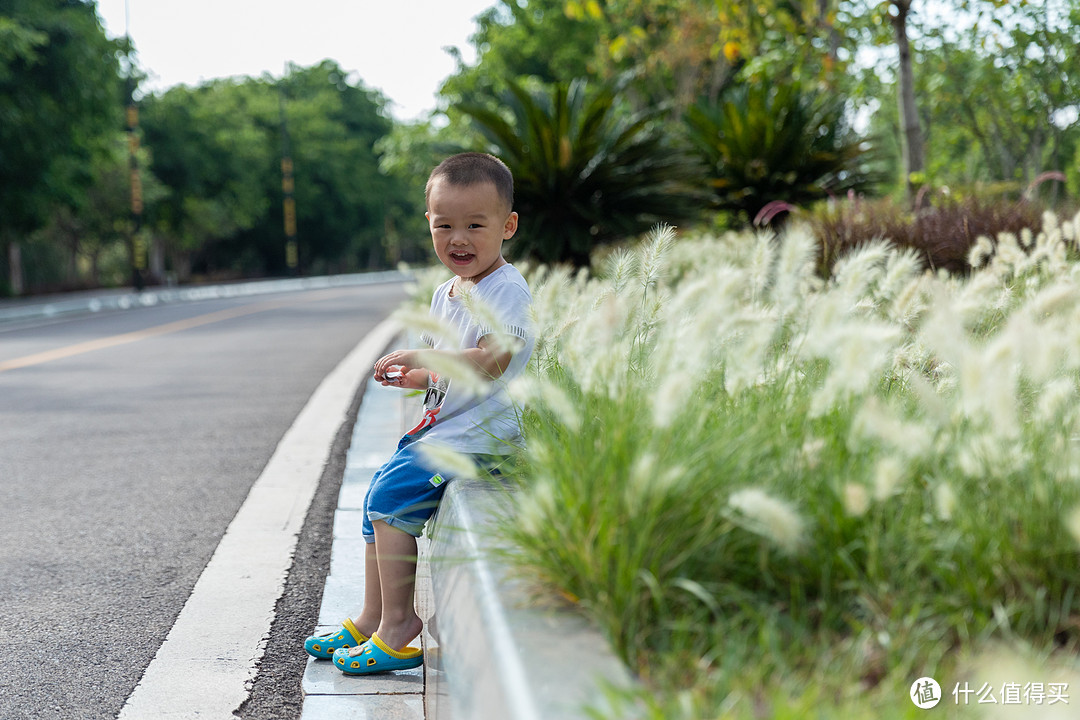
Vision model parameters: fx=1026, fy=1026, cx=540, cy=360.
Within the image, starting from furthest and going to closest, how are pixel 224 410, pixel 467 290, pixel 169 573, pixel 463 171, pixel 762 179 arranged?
pixel 762 179 < pixel 224 410 < pixel 169 573 < pixel 463 171 < pixel 467 290

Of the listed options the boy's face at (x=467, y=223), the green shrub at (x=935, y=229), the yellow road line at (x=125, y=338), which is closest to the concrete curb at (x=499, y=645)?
the boy's face at (x=467, y=223)

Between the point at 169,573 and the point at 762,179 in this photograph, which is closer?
the point at 169,573

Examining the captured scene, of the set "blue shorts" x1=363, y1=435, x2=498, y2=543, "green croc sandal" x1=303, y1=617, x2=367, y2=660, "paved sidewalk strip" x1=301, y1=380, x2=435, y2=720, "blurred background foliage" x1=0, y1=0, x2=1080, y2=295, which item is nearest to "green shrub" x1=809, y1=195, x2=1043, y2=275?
"blurred background foliage" x1=0, y1=0, x2=1080, y2=295

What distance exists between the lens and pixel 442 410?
9.04 ft

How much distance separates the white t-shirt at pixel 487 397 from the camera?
262 cm

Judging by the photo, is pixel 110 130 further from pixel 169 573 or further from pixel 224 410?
pixel 169 573

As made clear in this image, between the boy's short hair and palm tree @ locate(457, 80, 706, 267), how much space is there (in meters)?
5.89

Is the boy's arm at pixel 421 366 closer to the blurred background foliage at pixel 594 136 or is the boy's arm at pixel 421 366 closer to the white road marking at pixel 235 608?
the white road marking at pixel 235 608

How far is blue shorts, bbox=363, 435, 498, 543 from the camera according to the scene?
8.46 feet

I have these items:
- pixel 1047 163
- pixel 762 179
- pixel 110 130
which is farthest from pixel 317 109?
pixel 762 179

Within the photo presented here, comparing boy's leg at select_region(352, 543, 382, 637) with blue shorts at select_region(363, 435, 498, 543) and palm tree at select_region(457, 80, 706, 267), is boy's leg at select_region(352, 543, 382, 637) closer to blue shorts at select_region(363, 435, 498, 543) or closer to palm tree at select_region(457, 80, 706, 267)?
blue shorts at select_region(363, 435, 498, 543)

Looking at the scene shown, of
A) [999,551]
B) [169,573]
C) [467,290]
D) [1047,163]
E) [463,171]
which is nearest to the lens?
[999,551]

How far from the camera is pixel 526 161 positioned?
8.91 metres

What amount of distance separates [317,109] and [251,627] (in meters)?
56.6
